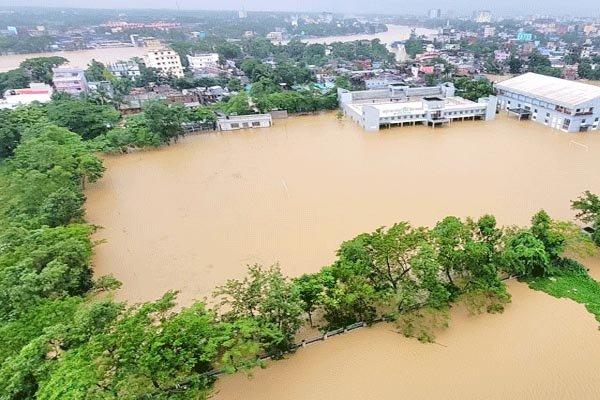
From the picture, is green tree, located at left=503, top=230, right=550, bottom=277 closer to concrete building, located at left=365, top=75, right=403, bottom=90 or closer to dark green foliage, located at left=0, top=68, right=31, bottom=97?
concrete building, located at left=365, top=75, right=403, bottom=90

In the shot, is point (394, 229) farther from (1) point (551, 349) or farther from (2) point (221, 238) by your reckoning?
(2) point (221, 238)

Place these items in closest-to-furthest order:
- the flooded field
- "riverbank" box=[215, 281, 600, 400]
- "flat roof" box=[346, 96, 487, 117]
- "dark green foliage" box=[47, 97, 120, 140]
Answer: "riverbank" box=[215, 281, 600, 400] < the flooded field < "dark green foliage" box=[47, 97, 120, 140] < "flat roof" box=[346, 96, 487, 117]

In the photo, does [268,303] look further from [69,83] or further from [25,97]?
[69,83]

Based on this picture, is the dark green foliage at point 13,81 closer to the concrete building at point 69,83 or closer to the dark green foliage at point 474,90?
the concrete building at point 69,83

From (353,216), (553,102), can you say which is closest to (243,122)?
(353,216)

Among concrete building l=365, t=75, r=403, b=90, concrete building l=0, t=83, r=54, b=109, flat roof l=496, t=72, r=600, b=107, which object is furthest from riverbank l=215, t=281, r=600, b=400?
concrete building l=0, t=83, r=54, b=109

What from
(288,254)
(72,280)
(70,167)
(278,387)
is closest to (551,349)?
(278,387)

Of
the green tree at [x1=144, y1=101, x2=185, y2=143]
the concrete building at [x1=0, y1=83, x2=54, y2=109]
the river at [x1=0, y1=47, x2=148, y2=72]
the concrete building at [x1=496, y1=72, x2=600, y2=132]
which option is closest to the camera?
the green tree at [x1=144, y1=101, x2=185, y2=143]
